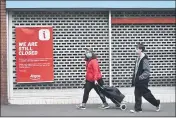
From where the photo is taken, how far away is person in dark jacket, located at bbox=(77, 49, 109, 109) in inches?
381

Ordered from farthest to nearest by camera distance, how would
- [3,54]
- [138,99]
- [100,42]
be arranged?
[100,42]
[3,54]
[138,99]

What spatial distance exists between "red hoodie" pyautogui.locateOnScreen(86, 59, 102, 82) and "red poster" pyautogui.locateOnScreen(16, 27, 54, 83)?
49.4 inches

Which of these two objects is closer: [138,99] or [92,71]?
[138,99]

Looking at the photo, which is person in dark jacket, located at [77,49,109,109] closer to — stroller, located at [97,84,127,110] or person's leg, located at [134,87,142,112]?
stroller, located at [97,84,127,110]

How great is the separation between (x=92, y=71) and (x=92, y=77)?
0.14m

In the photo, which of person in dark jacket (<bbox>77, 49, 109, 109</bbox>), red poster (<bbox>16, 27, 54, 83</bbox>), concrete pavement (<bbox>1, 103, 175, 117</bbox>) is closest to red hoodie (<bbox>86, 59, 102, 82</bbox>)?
person in dark jacket (<bbox>77, 49, 109, 109</bbox>)

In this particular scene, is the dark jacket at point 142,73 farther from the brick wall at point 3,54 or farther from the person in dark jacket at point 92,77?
the brick wall at point 3,54

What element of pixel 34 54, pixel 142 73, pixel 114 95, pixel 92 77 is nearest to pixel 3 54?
pixel 34 54

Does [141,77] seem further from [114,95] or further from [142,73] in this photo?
[114,95]

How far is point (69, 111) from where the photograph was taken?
9672 mm

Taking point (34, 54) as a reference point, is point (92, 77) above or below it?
below

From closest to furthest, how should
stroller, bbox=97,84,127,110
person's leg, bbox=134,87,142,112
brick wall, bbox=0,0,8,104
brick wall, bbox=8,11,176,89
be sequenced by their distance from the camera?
person's leg, bbox=134,87,142,112 < stroller, bbox=97,84,127,110 < brick wall, bbox=0,0,8,104 < brick wall, bbox=8,11,176,89

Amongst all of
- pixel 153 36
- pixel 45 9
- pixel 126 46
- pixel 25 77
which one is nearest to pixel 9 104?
pixel 25 77

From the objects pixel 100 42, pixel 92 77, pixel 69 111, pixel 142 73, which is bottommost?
pixel 69 111
